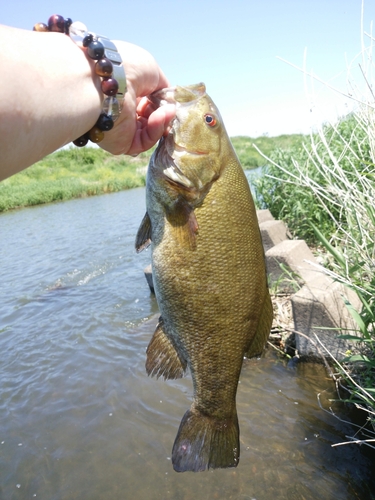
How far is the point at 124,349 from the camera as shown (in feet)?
23.0

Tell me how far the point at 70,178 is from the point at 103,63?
36.3 meters

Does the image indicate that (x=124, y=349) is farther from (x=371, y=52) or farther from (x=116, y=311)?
(x=371, y=52)

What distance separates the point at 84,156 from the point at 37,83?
158 feet

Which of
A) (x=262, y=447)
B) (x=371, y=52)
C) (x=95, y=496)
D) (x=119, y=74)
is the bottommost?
(x=95, y=496)

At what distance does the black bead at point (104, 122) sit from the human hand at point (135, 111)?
0.18 m

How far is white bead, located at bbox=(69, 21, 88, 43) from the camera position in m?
1.80

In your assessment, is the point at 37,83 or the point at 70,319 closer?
the point at 37,83

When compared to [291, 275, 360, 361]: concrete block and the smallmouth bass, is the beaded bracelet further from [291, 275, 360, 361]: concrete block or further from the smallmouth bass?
[291, 275, 360, 361]: concrete block

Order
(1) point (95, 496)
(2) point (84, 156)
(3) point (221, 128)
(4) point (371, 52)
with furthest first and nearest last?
(2) point (84, 156) < (1) point (95, 496) < (4) point (371, 52) < (3) point (221, 128)

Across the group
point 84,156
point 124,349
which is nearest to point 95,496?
point 124,349

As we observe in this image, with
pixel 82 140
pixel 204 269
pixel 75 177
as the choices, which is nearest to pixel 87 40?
pixel 82 140

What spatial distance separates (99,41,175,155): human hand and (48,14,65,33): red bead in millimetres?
321

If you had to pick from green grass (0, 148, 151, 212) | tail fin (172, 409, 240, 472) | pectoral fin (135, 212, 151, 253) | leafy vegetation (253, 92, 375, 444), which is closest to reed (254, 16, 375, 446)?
leafy vegetation (253, 92, 375, 444)

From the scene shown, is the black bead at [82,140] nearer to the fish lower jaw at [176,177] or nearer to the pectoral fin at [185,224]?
the fish lower jaw at [176,177]
